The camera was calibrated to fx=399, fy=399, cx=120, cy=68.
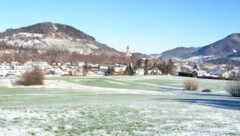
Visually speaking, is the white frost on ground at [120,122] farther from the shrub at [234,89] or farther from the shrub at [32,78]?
the shrub at [32,78]

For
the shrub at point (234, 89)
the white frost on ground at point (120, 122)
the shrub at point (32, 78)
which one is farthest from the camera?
the shrub at point (32, 78)

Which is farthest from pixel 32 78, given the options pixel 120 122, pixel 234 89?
pixel 120 122

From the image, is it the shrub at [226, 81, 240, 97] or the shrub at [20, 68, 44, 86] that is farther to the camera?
the shrub at [20, 68, 44, 86]

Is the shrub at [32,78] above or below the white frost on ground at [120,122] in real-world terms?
above

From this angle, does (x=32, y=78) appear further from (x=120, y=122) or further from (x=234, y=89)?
(x=120, y=122)

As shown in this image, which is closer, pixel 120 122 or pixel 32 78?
pixel 120 122

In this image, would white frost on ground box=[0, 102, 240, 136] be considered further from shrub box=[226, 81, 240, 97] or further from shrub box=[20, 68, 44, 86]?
shrub box=[20, 68, 44, 86]

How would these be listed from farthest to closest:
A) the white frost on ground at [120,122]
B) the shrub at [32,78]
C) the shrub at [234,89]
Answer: the shrub at [32,78] < the shrub at [234,89] < the white frost on ground at [120,122]

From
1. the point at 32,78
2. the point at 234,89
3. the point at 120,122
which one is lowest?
the point at 120,122

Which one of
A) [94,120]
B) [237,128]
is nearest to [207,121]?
[237,128]

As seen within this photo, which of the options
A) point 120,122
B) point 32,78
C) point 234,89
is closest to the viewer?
point 120,122

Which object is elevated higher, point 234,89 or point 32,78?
point 32,78

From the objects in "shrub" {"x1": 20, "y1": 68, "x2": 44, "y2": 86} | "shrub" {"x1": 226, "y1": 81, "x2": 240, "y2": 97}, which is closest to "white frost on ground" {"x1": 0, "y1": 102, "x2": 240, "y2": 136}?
"shrub" {"x1": 226, "y1": 81, "x2": 240, "y2": 97}

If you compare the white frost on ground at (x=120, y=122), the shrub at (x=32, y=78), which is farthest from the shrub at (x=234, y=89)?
the shrub at (x=32, y=78)
